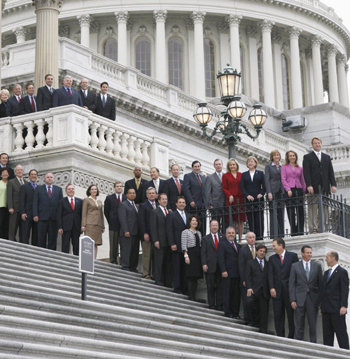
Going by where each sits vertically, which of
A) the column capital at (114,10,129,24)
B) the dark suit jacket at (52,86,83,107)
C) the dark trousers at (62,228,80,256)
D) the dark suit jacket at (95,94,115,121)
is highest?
the column capital at (114,10,129,24)

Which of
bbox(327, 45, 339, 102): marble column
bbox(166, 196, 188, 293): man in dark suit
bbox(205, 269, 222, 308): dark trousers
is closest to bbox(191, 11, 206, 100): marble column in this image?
bbox(327, 45, 339, 102): marble column

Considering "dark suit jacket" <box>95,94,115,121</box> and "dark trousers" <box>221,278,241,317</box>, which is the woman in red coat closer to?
"dark trousers" <box>221,278,241,317</box>

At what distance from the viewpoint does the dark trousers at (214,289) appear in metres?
16.2

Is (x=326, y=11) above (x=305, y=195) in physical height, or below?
above

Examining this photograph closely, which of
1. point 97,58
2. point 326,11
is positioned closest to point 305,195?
point 97,58

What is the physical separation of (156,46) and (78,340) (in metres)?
56.8

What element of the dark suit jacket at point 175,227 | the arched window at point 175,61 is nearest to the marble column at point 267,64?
the arched window at point 175,61

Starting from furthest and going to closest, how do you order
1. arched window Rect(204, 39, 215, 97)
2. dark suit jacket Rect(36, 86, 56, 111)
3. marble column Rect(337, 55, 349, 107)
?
marble column Rect(337, 55, 349, 107) → arched window Rect(204, 39, 215, 97) → dark suit jacket Rect(36, 86, 56, 111)

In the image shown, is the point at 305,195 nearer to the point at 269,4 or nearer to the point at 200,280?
the point at 200,280

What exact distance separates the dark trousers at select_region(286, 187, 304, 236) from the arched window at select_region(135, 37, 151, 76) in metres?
50.5

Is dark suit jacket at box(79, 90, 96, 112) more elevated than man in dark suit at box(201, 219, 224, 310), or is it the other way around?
dark suit jacket at box(79, 90, 96, 112)

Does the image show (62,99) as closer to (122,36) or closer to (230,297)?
(230,297)

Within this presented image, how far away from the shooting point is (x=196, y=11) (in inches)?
2655

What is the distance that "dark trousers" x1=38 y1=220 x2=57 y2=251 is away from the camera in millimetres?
16906
